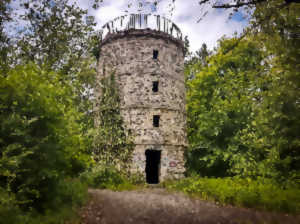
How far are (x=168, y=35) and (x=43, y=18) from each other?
7780 mm

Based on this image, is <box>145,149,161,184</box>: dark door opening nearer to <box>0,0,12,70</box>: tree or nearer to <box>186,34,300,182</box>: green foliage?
<box>186,34,300,182</box>: green foliage

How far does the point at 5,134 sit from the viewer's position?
6.26 m

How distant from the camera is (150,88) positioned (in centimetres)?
1655

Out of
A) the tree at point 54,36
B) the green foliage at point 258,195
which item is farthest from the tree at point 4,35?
the green foliage at point 258,195

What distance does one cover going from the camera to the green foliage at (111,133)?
1558 centimetres

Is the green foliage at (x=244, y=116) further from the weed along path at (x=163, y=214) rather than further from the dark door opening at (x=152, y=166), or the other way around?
the dark door opening at (x=152, y=166)

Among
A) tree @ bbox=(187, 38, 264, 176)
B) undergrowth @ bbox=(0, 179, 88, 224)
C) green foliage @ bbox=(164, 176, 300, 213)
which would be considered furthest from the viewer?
tree @ bbox=(187, 38, 264, 176)

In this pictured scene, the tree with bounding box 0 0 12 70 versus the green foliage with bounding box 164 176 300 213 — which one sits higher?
the tree with bounding box 0 0 12 70

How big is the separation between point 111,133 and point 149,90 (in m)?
3.51

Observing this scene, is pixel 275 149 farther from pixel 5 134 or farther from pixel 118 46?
pixel 118 46

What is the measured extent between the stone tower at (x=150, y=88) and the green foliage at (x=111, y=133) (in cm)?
41

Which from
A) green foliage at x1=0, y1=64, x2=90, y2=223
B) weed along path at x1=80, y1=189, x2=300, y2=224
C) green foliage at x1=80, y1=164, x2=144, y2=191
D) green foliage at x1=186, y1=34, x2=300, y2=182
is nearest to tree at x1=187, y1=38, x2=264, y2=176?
green foliage at x1=186, y1=34, x2=300, y2=182

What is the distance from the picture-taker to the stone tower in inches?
622

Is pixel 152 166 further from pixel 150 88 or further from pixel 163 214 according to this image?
pixel 163 214
